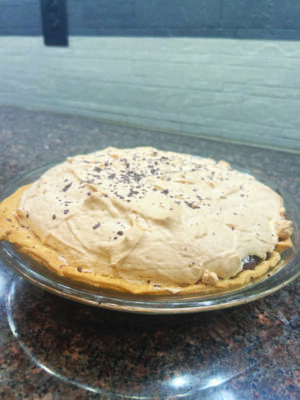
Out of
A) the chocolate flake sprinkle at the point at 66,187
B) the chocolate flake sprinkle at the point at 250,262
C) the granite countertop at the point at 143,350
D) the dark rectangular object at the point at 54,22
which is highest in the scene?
the dark rectangular object at the point at 54,22

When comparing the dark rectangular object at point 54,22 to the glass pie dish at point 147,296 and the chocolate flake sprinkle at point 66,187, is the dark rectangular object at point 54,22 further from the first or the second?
the glass pie dish at point 147,296

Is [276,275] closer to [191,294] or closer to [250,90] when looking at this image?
[191,294]

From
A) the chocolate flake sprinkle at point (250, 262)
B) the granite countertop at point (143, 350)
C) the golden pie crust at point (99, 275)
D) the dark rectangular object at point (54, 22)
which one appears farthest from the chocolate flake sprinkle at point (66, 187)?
the dark rectangular object at point (54, 22)

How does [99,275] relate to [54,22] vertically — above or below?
below

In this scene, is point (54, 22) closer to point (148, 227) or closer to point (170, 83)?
point (170, 83)

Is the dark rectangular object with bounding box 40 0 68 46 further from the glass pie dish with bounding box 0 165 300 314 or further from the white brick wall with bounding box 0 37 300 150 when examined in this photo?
the glass pie dish with bounding box 0 165 300 314

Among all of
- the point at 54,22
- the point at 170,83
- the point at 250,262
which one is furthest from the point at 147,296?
the point at 54,22

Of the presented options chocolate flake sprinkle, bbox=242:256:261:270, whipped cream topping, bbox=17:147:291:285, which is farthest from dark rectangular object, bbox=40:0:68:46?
chocolate flake sprinkle, bbox=242:256:261:270
